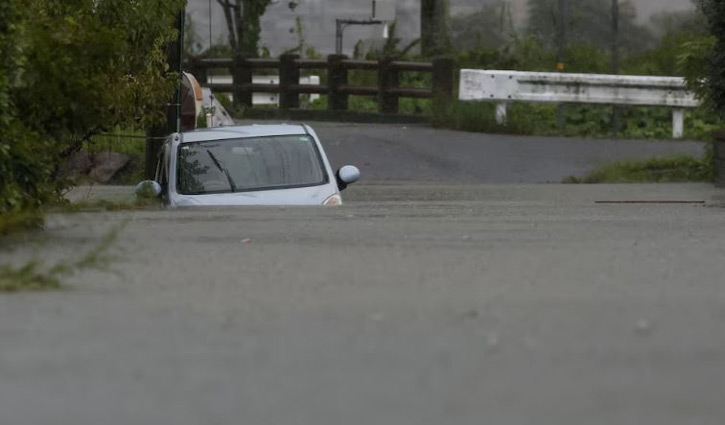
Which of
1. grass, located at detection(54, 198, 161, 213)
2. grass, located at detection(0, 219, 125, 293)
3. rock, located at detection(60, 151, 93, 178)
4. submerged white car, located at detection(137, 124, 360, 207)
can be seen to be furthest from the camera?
rock, located at detection(60, 151, 93, 178)

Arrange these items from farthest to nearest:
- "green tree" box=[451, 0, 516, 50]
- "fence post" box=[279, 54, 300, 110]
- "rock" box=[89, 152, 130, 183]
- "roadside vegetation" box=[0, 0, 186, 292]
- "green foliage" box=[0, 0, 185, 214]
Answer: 1. "green tree" box=[451, 0, 516, 50]
2. "fence post" box=[279, 54, 300, 110]
3. "rock" box=[89, 152, 130, 183]
4. "green foliage" box=[0, 0, 185, 214]
5. "roadside vegetation" box=[0, 0, 186, 292]

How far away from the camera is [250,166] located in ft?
50.0

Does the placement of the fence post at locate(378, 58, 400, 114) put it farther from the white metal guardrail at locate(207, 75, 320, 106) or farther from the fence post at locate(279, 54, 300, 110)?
the white metal guardrail at locate(207, 75, 320, 106)

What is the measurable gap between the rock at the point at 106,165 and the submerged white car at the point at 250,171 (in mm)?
6604

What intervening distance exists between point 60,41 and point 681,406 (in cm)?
652

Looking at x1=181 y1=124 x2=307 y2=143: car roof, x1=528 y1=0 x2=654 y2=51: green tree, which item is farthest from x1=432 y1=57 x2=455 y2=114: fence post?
x1=181 y1=124 x2=307 y2=143: car roof

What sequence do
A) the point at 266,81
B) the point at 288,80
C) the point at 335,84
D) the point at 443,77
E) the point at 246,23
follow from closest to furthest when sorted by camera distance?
the point at 443,77 < the point at 335,84 < the point at 288,80 < the point at 266,81 < the point at 246,23

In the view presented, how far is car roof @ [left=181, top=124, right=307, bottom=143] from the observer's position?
1556 cm

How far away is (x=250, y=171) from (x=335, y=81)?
53.2 feet

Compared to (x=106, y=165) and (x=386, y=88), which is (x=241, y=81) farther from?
(x=106, y=165)

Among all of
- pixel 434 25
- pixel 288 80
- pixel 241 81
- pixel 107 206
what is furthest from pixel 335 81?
pixel 107 206

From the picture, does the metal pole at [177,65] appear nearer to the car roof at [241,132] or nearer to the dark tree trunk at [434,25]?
the car roof at [241,132]

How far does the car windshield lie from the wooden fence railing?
44.7 feet

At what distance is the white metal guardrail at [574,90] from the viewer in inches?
1071
